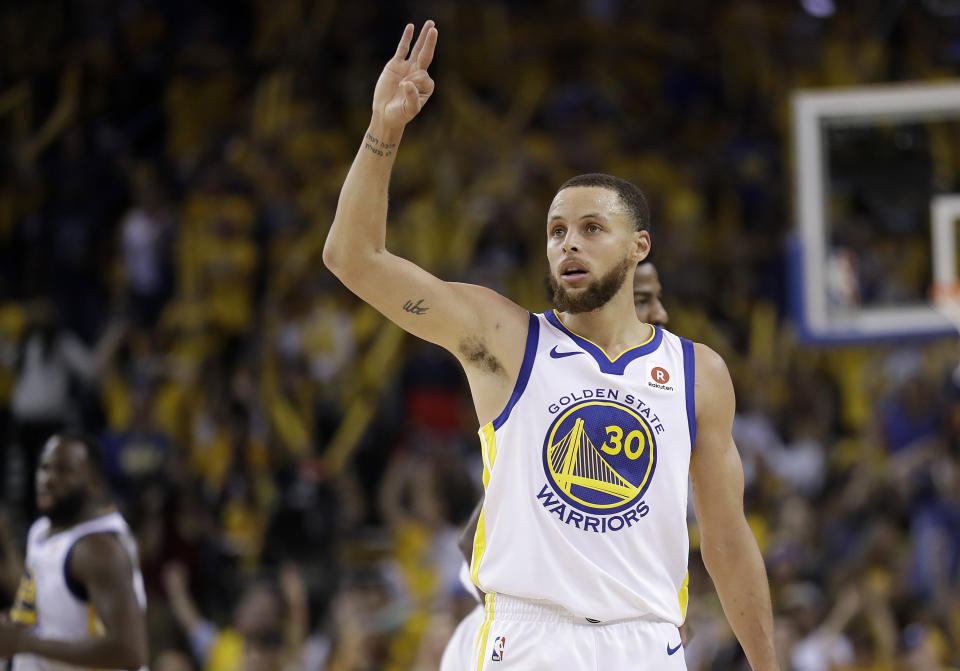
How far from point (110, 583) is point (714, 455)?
7.91ft

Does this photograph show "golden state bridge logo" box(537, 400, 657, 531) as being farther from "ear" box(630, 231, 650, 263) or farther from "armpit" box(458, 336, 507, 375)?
"ear" box(630, 231, 650, 263)

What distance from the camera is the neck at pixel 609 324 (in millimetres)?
3732

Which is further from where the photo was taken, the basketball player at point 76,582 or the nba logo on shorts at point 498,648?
the basketball player at point 76,582

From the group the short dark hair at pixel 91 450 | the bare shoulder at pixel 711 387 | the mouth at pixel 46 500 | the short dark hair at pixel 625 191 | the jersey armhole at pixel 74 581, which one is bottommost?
the jersey armhole at pixel 74 581

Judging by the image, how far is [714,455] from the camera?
3777 millimetres

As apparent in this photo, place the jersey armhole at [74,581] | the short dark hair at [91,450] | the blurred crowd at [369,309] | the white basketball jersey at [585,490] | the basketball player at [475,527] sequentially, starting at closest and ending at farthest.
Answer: the white basketball jersey at [585,490], the basketball player at [475,527], the jersey armhole at [74,581], the short dark hair at [91,450], the blurred crowd at [369,309]

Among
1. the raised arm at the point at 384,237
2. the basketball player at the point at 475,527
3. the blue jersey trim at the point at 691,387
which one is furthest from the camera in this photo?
the basketball player at the point at 475,527

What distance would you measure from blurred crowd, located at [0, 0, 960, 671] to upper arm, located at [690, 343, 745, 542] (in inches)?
165

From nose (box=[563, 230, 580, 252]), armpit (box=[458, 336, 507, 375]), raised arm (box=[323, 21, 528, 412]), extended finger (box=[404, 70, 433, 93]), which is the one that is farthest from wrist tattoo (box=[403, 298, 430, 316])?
extended finger (box=[404, 70, 433, 93])

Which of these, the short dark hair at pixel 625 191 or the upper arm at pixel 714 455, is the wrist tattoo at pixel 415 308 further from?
the upper arm at pixel 714 455

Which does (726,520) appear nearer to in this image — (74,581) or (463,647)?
(463,647)

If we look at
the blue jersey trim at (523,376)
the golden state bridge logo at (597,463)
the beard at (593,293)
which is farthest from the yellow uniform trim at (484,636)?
the beard at (593,293)

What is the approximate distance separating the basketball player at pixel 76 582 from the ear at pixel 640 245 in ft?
7.88

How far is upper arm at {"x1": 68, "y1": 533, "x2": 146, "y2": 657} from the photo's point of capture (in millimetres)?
4785
